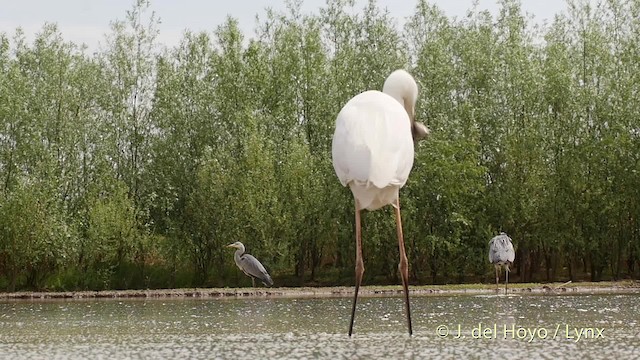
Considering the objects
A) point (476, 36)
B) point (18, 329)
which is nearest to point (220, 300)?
point (18, 329)

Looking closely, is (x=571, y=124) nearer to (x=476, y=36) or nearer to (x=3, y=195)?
(x=476, y=36)

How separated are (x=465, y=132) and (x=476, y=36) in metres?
4.08

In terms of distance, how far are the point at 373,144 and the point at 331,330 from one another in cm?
366

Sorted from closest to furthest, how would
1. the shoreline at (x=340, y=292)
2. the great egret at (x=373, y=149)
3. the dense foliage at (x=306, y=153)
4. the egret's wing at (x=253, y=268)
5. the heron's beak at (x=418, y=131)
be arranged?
the great egret at (x=373, y=149), the heron's beak at (x=418, y=131), the shoreline at (x=340, y=292), the egret's wing at (x=253, y=268), the dense foliage at (x=306, y=153)

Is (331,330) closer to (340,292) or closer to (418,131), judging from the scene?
(418,131)

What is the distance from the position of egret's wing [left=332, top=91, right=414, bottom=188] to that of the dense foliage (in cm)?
2163

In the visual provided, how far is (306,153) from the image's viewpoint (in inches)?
1362

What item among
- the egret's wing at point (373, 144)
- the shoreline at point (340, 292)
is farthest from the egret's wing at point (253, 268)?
the egret's wing at point (373, 144)

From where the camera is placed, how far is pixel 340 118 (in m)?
10.8

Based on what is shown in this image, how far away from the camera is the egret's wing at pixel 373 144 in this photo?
10.4 meters

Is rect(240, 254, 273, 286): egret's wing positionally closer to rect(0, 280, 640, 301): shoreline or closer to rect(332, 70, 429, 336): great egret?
rect(0, 280, 640, 301): shoreline

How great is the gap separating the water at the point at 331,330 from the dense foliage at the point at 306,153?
456 inches

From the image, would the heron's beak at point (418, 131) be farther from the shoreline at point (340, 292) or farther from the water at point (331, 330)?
the shoreline at point (340, 292)

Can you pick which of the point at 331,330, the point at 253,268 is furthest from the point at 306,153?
the point at 331,330
